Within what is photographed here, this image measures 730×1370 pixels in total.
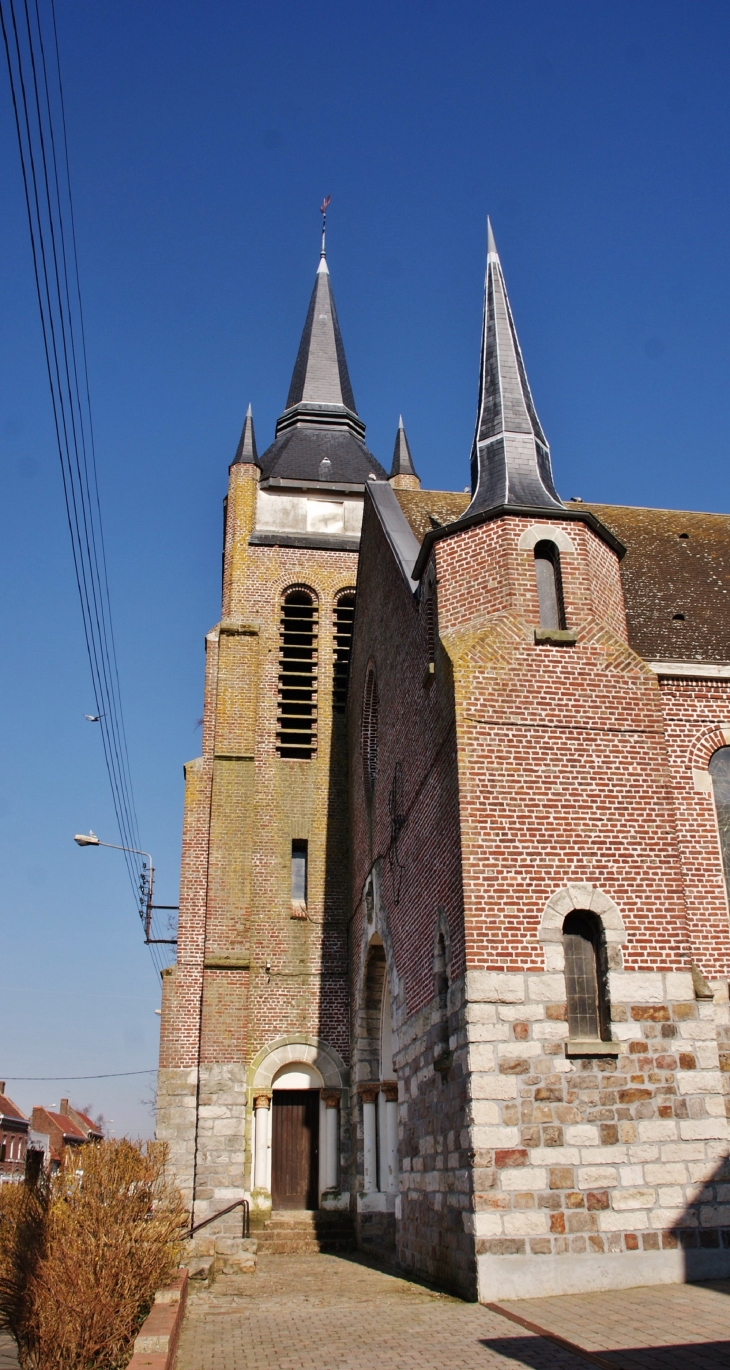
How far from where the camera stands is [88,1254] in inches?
362

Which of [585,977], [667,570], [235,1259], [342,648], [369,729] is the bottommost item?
[235,1259]

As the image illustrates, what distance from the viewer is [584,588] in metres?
12.0

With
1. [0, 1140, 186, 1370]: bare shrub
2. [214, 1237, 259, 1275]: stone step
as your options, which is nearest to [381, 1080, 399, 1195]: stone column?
[214, 1237, 259, 1275]: stone step

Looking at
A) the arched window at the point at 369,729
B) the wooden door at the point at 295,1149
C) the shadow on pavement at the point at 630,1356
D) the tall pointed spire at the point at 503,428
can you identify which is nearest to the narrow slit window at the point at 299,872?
the arched window at the point at 369,729

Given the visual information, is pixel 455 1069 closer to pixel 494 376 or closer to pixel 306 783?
pixel 494 376

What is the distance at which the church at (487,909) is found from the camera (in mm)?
9570

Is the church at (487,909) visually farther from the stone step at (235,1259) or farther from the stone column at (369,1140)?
the stone step at (235,1259)

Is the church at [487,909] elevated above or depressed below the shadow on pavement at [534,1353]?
above

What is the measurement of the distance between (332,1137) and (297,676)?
8.85 metres

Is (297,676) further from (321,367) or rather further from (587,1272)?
(587,1272)

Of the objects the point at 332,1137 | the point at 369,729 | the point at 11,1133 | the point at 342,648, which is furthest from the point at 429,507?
the point at 11,1133

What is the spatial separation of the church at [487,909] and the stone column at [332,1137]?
47 millimetres

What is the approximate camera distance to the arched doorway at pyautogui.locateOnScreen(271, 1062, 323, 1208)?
1878 cm

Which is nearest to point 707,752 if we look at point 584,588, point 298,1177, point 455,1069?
point 584,588
